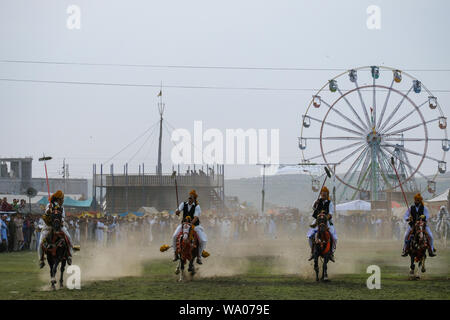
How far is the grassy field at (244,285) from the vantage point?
18.1 metres

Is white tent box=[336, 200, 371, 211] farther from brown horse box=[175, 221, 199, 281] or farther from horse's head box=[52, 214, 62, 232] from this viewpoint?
horse's head box=[52, 214, 62, 232]

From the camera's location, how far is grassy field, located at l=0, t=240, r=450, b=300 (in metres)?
18.1

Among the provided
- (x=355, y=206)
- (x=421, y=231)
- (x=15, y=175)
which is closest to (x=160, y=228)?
(x=355, y=206)

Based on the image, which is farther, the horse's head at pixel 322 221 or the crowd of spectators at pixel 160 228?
the crowd of spectators at pixel 160 228

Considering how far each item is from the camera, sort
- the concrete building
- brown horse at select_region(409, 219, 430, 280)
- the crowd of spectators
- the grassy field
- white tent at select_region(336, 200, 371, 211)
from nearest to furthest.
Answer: the grassy field < brown horse at select_region(409, 219, 430, 280) < the crowd of spectators < white tent at select_region(336, 200, 371, 211) < the concrete building

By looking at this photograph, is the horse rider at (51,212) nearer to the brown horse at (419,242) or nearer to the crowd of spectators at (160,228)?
the brown horse at (419,242)

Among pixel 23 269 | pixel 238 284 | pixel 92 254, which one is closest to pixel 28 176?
pixel 92 254

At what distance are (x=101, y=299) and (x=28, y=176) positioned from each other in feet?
379

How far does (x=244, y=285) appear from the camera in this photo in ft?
68.4

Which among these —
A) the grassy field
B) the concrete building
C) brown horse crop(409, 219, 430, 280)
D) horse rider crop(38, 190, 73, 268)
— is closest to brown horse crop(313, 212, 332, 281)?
the grassy field

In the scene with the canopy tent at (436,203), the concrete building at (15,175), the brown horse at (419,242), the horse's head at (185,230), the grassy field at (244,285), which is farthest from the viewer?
the concrete building at (15,175)

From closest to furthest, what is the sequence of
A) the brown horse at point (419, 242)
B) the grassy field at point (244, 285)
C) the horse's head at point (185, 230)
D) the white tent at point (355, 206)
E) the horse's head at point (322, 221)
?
the grassy field at point (244, 285) < the horse's head at point (322, 221) < the horse's head at point (185, 230) < the brown horse at point (419, 242) < the white tent at point (355, 206)

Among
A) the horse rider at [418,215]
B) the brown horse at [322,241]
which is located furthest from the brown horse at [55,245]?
the horse rider at [418,215]
